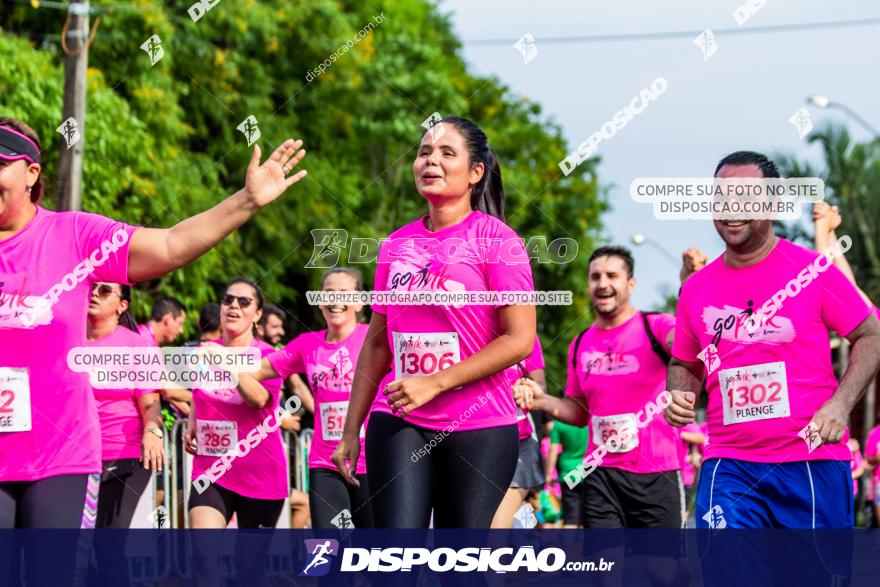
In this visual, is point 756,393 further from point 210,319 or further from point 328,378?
point 210,319

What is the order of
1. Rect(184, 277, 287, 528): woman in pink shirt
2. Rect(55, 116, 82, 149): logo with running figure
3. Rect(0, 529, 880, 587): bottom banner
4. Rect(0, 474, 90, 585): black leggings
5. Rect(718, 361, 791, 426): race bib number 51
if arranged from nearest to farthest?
1. Rect(0, 474, 90, 585): black leggings
2. Rect(0, 529, 880, 587): bottom banner
3. Rect(718, 361, 791, 426): race bib number 51
4. Rect(184, 277, 287, 528): woman in pink shirt
5. Rect(55, 116, 82, 149): logo with running figure

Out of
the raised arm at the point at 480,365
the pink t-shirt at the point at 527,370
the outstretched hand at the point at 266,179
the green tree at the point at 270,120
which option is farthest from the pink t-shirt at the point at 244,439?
the green tree at the point at 270,120

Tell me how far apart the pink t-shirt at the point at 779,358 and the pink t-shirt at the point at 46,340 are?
2.33m

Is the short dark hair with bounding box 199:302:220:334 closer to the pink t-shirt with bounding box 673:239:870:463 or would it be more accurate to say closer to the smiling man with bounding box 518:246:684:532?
the smiling man with bounding box 518:246:684:532

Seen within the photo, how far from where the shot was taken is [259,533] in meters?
5.89

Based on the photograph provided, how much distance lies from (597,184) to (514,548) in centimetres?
3361

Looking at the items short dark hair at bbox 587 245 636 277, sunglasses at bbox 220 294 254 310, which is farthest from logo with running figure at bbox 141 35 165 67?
short dark hair at bbox 587 245 636 277

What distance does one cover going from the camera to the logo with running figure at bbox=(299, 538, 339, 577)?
5359 millimetres

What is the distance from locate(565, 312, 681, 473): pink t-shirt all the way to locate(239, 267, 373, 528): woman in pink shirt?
1.42m

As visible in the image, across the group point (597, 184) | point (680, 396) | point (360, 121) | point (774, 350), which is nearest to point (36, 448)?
point (680, 396)

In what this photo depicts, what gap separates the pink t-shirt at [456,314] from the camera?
5410 mm

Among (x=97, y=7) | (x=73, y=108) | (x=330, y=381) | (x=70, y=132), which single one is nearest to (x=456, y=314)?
(x=330, y=381)

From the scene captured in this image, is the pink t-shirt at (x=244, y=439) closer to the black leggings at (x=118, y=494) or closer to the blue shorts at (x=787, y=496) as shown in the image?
the black leggings at (x=118, y=494)

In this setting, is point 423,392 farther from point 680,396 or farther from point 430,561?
point 680,396
